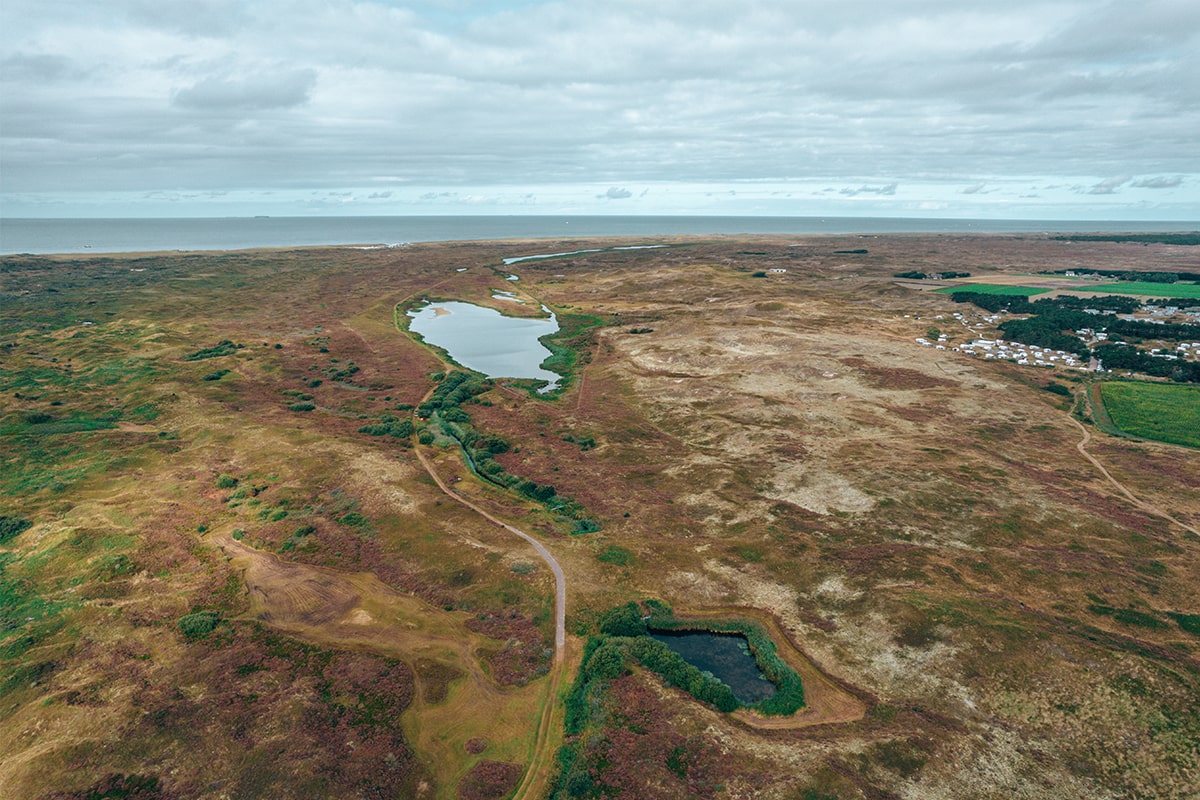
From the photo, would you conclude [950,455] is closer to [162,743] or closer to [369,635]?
[369,635]

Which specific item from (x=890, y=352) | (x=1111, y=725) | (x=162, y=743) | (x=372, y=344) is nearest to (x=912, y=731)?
(x=1111, y=725)

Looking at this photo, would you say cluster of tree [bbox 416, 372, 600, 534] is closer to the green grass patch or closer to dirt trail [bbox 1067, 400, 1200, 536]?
the green grass patch

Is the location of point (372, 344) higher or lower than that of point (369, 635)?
higher

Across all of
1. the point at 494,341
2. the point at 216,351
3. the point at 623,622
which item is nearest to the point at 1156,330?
the point at 623,622

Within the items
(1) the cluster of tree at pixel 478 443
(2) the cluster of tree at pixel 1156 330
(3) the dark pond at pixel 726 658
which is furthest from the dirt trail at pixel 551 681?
(2) the cluster of tree at pixel 1156 330

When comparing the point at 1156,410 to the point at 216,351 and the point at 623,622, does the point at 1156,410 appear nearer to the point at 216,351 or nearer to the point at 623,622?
the point at 623,622

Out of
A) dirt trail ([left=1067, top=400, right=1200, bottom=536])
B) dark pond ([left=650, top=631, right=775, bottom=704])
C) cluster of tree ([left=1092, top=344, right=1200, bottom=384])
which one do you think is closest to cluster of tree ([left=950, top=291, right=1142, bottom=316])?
cluster of tree ([left=1092, top=344, right=1200, bottom=384])

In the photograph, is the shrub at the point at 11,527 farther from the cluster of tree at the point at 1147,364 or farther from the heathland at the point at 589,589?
the cluster of tree at the point at 1147,364
